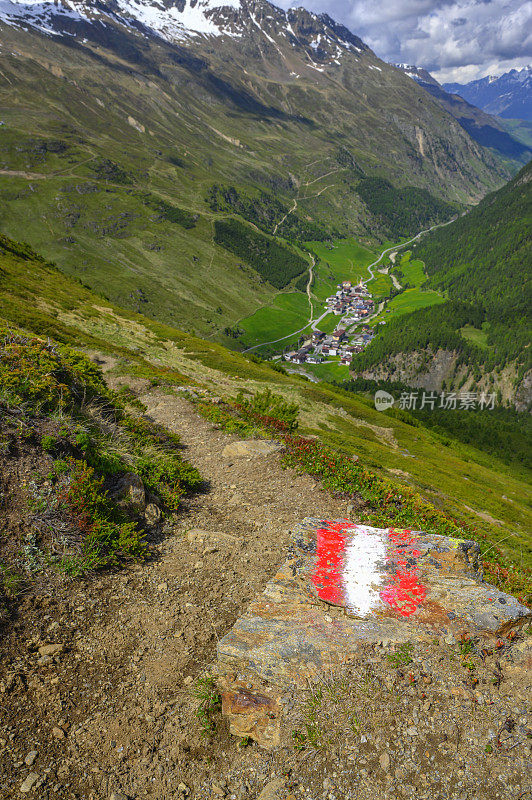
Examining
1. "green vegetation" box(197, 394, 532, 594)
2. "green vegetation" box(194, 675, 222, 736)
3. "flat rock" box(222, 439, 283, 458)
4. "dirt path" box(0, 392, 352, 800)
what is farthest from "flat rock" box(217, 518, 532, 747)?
"flat rock" box(222, 439, 283, 458)

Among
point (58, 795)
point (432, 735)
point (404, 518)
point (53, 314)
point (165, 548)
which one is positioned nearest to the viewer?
point (58, 795)

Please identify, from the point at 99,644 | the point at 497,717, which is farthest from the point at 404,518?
the point at 99,644

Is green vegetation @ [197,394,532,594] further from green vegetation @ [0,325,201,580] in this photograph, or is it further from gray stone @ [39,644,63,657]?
gray stone @ [39,644,63,657]

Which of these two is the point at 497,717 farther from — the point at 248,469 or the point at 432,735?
the point at 248,469

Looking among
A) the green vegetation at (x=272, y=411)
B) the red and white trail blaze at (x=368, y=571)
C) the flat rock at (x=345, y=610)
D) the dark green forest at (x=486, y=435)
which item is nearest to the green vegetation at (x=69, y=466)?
the flat rock at (x=345, y=610)

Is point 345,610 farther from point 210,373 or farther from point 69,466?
point 210,373

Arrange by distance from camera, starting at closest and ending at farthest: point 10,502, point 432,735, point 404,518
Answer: point 432,735
point 10,502
point 404,518

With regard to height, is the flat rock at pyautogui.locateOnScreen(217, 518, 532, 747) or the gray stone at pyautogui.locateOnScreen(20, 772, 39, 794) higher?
the flat rock at pyautogui.locateOnScreen(217, 518, 532, 747)
